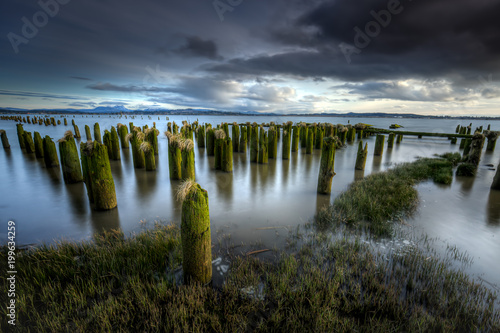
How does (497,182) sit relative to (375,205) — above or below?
above

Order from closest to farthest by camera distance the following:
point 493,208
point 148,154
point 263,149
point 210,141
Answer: point 493,208, point 148,154, point 263,149, point 210,141

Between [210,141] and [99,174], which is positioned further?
[210,141]

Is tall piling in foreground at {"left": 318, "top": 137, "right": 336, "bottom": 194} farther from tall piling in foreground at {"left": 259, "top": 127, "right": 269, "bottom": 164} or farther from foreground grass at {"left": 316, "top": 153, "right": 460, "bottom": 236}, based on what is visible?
tall piling in foreground at {"left": 259, "top": 127, "right": 269, "bottom": 164}

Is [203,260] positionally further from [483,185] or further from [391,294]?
[483,185]

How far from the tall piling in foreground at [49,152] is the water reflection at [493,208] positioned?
68.4 ft

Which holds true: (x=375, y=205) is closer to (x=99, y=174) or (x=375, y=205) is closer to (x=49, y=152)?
(x=99, y=174)

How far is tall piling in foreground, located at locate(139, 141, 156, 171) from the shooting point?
11.9 meters

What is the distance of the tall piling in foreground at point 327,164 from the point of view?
8.39 meters

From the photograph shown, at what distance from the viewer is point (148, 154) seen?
39.9 ft

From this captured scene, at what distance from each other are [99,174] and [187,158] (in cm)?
353

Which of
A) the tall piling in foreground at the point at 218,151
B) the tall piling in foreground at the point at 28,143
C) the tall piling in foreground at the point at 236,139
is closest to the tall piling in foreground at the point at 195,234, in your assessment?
the tall piling in foreground at the point at 218,151

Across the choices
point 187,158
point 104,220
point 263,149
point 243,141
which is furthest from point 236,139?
point 104,220

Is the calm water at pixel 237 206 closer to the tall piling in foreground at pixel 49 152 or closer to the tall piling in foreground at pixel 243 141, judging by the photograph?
the tall piling in foreground at pixel 49 152

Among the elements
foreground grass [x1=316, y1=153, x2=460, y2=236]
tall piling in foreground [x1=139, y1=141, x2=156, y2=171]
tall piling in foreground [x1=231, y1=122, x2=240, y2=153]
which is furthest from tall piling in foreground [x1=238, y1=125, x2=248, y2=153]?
foreground grass [x1=316, y1=153, x2=460, y2=236]
